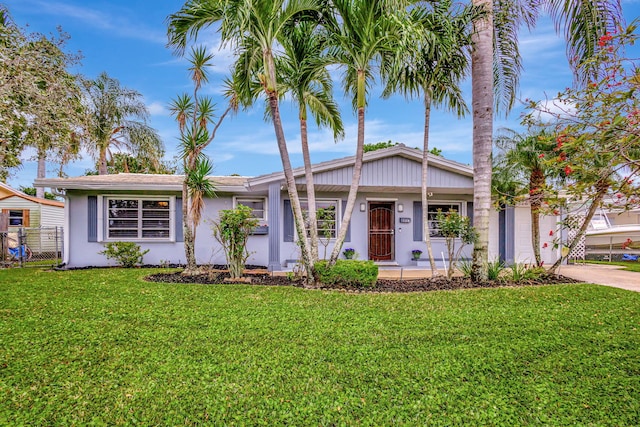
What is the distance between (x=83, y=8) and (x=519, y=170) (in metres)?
14.6

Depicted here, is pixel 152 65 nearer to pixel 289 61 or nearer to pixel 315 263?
pixel 289 61

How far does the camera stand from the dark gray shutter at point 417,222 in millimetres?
12297

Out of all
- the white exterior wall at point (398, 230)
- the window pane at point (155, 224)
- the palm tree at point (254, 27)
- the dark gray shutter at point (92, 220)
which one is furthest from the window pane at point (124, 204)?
the white exterior wall at point (398, 230)

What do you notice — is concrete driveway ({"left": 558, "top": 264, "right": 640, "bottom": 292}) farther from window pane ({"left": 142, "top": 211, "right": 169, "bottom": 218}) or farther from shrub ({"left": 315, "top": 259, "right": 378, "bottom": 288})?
window pane ({"left": 142, "top": 211, "right": 169, "bottom": 218})

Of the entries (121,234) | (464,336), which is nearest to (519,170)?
(464,336)

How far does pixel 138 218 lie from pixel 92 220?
1.30 metres

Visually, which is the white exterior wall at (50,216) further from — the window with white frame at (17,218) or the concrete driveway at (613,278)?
the concrete driveway at (613,278)

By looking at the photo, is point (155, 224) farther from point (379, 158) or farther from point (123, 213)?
point (379, 158)

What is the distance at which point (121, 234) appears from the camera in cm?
1145

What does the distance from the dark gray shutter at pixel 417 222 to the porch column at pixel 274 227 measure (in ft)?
16.0

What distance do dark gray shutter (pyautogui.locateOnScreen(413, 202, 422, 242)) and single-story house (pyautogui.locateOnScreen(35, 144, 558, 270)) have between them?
0.11 feet

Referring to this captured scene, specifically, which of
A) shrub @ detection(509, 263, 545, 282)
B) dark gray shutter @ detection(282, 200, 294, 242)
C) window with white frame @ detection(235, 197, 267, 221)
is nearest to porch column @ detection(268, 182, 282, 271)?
dark gray shutter @ detection(282, 200, 294, 242)

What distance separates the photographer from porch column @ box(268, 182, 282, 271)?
1010 cm

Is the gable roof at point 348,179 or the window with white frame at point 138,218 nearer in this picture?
the gable roof at point 348,179
